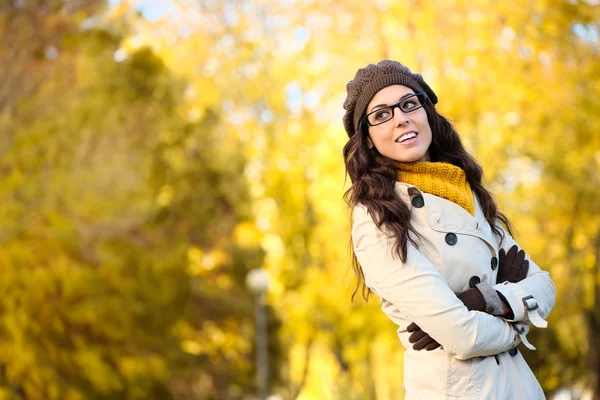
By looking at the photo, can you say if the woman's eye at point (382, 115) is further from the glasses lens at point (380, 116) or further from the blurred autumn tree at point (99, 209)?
the blurred autumn tree at point (99, 209)

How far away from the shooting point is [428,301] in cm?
191

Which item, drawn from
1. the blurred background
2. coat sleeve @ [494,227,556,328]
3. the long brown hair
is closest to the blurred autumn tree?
the blurred background

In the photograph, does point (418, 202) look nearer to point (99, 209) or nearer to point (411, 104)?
point (411, 104)

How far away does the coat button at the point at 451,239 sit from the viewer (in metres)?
2.04

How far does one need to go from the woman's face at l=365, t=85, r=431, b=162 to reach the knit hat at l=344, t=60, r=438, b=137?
0.6 inches

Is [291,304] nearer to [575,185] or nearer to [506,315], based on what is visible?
[575,185]

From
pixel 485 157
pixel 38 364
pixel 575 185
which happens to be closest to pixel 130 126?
pixel 38 364

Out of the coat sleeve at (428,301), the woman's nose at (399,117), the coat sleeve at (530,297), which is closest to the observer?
the coat sleeve at (428,301)

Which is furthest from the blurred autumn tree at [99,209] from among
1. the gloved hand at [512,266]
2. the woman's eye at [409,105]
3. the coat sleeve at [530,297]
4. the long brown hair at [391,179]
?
the coat sleeve at [530,297]

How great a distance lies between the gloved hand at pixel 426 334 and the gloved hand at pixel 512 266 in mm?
256

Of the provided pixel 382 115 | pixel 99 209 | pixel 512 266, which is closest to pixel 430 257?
pixel 512 266

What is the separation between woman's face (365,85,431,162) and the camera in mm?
2145

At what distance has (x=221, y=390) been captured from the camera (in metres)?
19.3

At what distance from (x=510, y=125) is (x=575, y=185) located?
1.07 m
